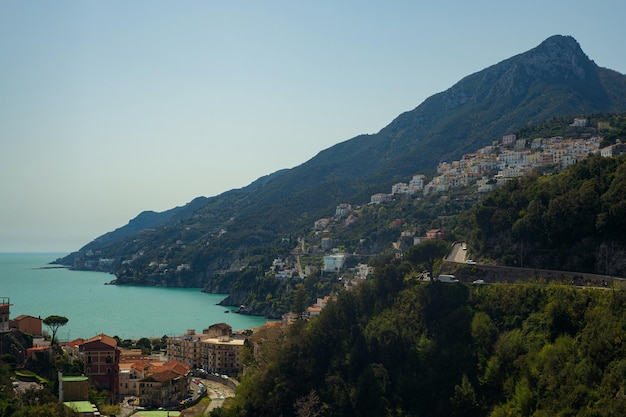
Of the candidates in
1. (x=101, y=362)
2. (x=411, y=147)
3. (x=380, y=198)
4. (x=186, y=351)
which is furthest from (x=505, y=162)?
(x=101, y=362)

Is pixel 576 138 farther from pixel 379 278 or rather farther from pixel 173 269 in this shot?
pixel 173 269

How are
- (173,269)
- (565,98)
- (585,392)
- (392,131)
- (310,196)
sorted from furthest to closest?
1. (392,131)
2. (310,196)
3. (173,269)
4. (565,98)
5. (585,392)

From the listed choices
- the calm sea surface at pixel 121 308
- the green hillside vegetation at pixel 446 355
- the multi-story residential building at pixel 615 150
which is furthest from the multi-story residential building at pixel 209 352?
the multi-story residential building at pixel 615 150

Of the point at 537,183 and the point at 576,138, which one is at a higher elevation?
the point at 576,138

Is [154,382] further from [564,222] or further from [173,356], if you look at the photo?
[564,222]

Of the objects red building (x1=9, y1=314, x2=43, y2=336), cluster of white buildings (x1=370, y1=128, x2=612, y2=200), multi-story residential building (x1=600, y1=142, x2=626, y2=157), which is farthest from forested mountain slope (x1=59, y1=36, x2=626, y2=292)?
red building (x1=9, y1=314, x2=43, y2=336)

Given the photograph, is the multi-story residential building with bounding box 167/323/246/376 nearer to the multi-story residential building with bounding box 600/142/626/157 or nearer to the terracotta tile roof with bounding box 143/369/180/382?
the terracotta tile roof with bounding box 143/369/180/382

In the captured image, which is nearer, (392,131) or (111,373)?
(111,373)

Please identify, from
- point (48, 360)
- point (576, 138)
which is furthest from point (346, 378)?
point (576, 138)
